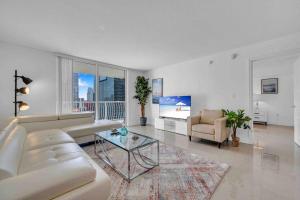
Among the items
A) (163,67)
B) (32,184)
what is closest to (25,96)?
(32,184)

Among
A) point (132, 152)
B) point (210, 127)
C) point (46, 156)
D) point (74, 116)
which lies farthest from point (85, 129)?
point (210, 127)

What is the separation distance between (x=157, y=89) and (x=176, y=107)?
1271mm

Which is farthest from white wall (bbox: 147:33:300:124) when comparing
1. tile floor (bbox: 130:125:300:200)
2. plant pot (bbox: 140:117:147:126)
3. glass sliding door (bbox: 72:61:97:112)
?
glass sliding door (bbox: 72:61:97:112)

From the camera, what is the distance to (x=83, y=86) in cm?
450

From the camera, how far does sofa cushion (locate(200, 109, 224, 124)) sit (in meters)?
3.39

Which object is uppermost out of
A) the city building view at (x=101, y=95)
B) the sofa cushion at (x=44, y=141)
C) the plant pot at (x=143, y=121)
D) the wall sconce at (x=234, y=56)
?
the wall sconce at (x=234, y=56)

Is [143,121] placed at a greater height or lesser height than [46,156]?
lesser

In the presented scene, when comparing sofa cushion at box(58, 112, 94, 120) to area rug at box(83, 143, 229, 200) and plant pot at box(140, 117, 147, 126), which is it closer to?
area rug at box(83, 143, 229, 200)

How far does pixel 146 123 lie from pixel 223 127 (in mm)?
3312

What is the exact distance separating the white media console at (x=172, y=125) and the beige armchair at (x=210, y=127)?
0.61m

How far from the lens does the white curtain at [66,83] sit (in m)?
3.87

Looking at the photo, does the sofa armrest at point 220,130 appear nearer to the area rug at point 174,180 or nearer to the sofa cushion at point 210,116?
the sofa cushion at point 210,116

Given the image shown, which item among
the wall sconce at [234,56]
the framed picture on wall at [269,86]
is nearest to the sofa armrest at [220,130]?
the wall sconce at [234,56]

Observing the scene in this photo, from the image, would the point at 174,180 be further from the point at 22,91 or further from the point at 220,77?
the point at 22,91
